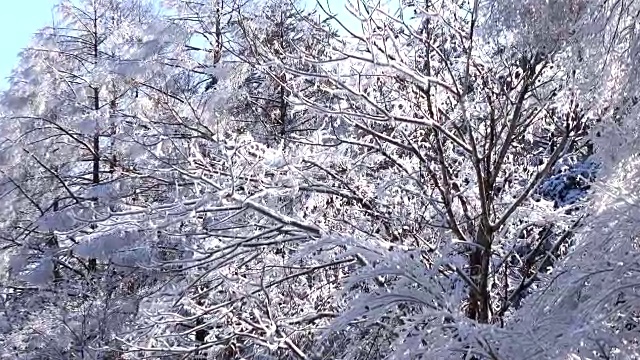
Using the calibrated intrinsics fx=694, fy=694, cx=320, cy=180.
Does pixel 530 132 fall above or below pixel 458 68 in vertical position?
below

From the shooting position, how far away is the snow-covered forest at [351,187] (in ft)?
9.57

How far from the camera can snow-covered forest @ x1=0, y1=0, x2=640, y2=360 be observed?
9.57 ft

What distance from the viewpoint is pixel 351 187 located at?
502 cm

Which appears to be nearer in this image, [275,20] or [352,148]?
[352,148]

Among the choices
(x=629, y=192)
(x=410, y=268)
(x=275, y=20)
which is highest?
(x=275, y=20)

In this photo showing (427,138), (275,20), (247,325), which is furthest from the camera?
(275,20)

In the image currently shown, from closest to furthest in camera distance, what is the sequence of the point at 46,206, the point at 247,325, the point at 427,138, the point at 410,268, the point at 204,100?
the point at 410,268 < the point at 247,325 < the point at 427,138 < the point at 204,100 < the point at 46,206

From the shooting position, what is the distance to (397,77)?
4.88 meters

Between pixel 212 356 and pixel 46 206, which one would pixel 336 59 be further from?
pixel 46 206

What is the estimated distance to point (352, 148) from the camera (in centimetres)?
561

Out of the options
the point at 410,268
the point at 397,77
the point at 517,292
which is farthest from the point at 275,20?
the point at 410,268

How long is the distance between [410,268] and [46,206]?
924cm

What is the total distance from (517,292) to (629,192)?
1.59 metres

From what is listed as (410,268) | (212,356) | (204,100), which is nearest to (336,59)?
(410,268)
